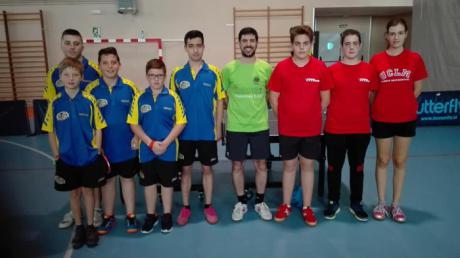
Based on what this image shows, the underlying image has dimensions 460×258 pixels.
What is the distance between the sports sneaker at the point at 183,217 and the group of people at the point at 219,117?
0.01m

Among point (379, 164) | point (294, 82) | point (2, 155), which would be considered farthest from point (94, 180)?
point (2, 155)

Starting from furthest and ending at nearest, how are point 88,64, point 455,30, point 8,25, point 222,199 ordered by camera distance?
point 8,25, point 455,30, point 222,199, point 88,64

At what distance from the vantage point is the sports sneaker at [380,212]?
2.85 metres

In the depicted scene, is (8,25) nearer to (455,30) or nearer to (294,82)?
(294,82)

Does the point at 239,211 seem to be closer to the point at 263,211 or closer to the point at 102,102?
the point at 263,211

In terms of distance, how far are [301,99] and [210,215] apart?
1253mm

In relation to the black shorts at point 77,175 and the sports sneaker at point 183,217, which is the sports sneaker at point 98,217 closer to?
the black shorts at point 77,175

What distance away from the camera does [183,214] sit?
2914 millimetres

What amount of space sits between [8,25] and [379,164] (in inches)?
325

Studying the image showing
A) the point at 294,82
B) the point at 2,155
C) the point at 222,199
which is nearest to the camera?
the point at 294,82

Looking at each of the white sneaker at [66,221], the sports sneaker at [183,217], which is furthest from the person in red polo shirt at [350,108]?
the white sneaker at [66,221]

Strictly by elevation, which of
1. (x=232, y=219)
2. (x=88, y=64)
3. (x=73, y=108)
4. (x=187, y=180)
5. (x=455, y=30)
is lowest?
(x=232, y=219)

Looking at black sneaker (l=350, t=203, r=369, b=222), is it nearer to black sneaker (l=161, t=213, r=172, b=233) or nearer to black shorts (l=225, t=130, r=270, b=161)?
black shorts (l=225, t=130, r=270, b=161)

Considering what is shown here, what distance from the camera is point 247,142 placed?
2.85m
